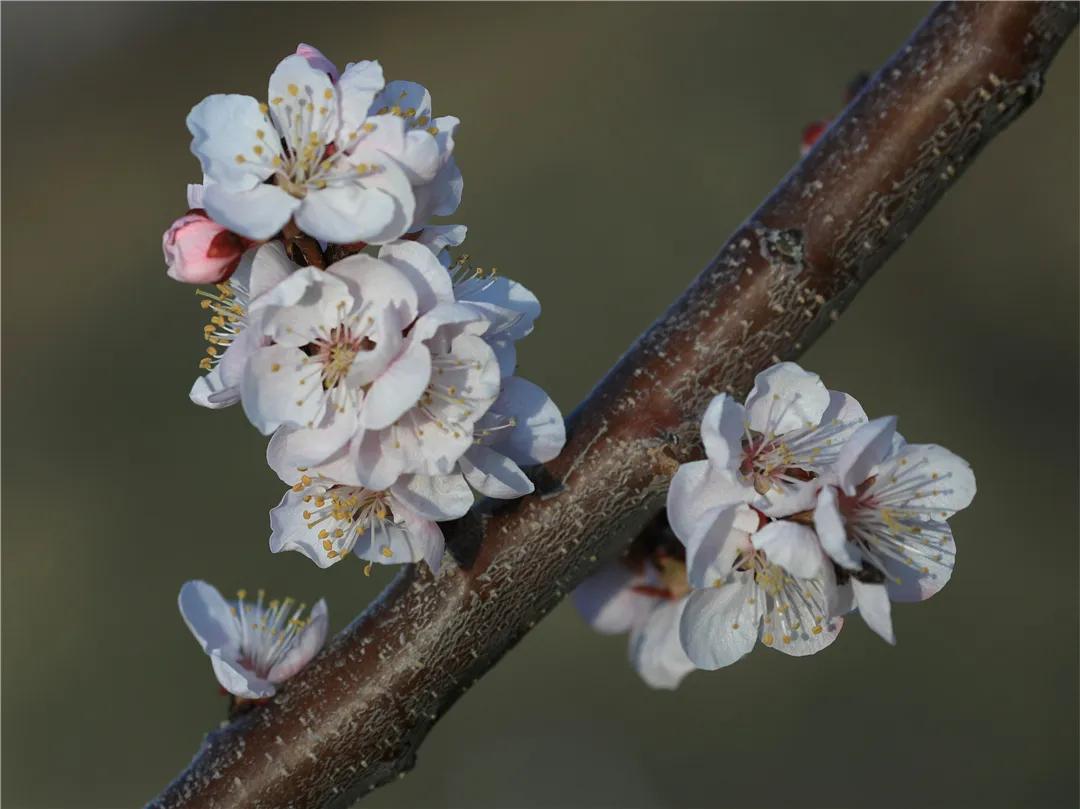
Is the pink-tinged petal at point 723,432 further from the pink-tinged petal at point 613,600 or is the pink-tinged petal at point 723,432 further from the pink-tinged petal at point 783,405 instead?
the pink-tinged petal at point 613,600

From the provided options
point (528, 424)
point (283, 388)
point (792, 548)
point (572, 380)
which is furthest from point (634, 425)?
point (572, 380)

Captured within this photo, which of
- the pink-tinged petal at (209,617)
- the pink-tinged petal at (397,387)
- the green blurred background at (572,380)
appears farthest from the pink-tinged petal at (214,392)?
the green blurred background at (572,380)

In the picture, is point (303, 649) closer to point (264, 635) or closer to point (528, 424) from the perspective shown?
point (264, 635)

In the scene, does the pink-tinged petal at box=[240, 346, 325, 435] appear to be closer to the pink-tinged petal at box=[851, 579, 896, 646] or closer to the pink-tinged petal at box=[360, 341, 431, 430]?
the pink-tinged petal at box=[360, 341, 431, 430]

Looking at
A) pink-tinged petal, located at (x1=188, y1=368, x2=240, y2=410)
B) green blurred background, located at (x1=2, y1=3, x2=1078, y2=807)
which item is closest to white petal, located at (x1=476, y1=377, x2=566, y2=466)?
pink-tinged petal, located at (x1=188, y1=368, x2=240, y2=410)

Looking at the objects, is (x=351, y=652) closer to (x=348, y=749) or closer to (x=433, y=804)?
(x=348, y=749)
